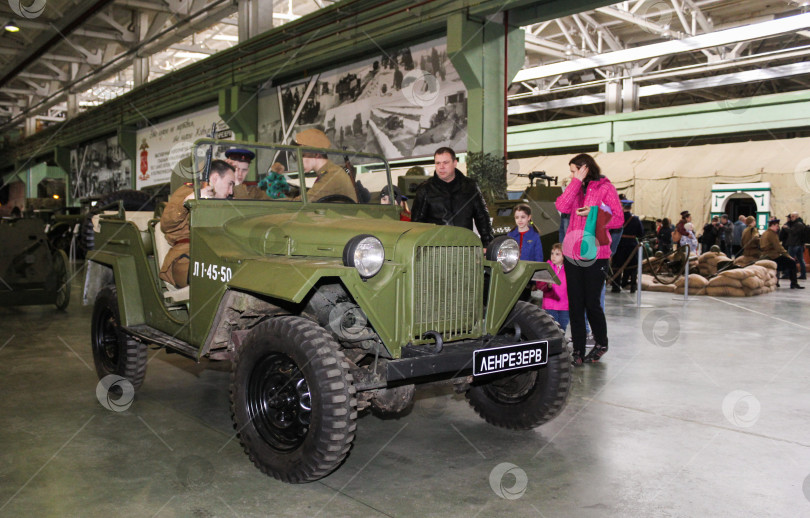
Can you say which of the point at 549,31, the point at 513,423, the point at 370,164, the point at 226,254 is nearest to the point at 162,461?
the point at 226,254

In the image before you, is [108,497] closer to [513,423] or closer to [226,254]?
[226,254]

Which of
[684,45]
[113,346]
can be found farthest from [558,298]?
[684,45]

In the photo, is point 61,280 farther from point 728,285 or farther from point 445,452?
point 728,285

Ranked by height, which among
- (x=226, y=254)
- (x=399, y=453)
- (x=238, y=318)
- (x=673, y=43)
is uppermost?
(x=673, y=43)

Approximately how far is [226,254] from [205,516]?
1.43 m

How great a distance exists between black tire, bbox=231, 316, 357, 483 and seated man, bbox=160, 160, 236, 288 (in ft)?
4.03

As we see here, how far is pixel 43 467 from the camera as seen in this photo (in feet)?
10.8

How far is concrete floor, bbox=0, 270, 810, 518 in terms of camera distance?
290 cm

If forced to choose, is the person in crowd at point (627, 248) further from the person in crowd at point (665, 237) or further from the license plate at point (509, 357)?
the license plate at point (509, 357)

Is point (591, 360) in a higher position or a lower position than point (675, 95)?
lower

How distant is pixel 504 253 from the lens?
151 inches

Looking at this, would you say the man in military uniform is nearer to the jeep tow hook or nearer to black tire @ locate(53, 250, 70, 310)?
the jeep tow hook

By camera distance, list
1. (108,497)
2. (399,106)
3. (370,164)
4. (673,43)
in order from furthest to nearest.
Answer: (673,43), (399,106), (370,164), (108,497)

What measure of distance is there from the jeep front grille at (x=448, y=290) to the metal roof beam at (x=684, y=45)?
14874 millimetres
